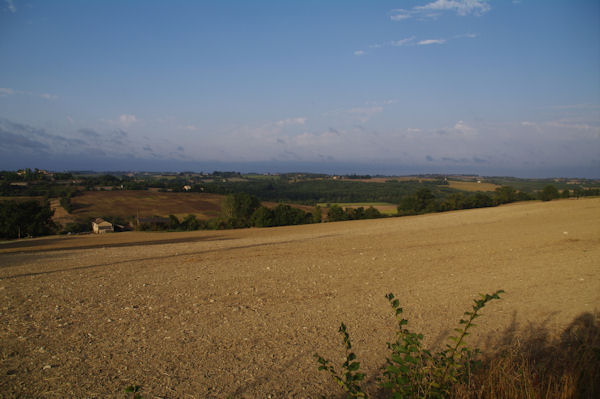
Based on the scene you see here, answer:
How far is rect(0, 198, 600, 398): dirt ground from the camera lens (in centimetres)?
454

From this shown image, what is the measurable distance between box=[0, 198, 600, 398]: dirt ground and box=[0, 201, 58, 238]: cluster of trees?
3427 centimetres

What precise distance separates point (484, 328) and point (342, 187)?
108 m

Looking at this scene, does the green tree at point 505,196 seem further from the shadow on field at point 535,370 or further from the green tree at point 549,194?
the shadow on field at point 535,370

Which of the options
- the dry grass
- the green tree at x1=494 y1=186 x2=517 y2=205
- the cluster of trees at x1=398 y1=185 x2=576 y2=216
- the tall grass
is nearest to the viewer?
the tall grass

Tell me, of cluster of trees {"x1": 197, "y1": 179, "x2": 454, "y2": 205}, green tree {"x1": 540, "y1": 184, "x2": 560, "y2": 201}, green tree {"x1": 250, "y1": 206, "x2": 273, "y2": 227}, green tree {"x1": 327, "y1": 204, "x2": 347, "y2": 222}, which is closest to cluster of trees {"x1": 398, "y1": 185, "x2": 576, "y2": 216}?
green tree {"x1": 540, "y1": 184, "x2": 560, "y2": 201}

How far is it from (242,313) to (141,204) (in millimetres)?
67858

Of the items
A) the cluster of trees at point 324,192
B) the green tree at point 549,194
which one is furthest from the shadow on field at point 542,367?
the cluster of trees at point 324,192

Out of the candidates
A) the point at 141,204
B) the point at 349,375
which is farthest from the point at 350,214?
the point at 349,375

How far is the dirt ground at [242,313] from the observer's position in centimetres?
454

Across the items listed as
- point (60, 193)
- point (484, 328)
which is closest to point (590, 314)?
point (484, 328)

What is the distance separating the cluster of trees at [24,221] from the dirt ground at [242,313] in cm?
3427

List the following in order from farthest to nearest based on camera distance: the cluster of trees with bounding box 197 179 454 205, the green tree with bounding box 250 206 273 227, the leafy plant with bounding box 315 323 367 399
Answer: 1. the cluster of trees with bounding box 197 179 454 205
2. the green tree with bounding box 250 206 273 227
3. the leafy plant with bounding box 315 323 367 399

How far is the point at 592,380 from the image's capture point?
3.78 m

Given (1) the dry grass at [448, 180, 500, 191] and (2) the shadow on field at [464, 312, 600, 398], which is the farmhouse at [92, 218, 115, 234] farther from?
(1) the dry grass at [448, 180, 500, 191]
